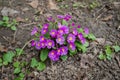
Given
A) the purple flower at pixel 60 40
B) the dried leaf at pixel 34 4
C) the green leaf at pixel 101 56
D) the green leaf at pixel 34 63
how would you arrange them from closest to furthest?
the purple flower at pixel 60 40
the green leaf at pixel 34 63
the green leaf at pixel 101 56
the dried leaf at pixel 34 4

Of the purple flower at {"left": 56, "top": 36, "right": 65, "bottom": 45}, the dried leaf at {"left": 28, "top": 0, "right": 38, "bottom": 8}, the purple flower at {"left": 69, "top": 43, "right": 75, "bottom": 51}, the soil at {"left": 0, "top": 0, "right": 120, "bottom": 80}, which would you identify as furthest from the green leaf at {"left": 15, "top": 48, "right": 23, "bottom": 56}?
the dried leaf at {"left": 28, "top": 0, "right": 38, "bottom": 8}

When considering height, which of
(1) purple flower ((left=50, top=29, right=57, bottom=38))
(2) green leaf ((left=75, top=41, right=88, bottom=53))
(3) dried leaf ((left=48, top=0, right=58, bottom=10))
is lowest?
(2) green leaf ((left=75, top=41, right=88, bottom=53))

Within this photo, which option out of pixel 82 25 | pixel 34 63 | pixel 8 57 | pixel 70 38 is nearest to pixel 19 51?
pixel 8 57

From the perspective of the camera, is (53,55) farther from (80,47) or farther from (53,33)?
Result: (80,47)

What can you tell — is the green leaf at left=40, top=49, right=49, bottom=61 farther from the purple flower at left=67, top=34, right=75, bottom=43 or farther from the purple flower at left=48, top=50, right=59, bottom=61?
the purple flower at left=67, top=34, right=75, bottom=43

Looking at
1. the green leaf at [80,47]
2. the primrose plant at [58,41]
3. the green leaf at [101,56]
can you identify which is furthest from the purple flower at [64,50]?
the green leaf at [101,56]

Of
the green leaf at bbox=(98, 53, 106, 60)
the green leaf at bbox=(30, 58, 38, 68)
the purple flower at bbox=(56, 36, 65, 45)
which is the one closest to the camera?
the purple flower at bbox=(56, 36, 65, 45)

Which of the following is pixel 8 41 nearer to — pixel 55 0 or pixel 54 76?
pixel 54 76

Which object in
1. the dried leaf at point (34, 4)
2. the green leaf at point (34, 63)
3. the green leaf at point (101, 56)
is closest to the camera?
the green leaf at point (34, 63)

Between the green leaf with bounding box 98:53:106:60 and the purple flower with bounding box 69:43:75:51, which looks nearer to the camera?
the purple flower with bounding box 69:43:75:51

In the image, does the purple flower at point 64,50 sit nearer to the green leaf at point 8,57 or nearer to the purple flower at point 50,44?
the purple flower at point 50,44
